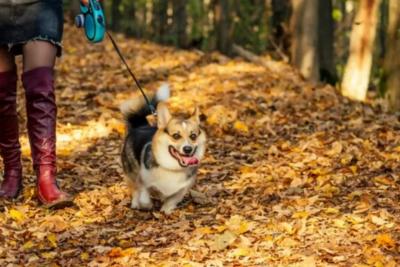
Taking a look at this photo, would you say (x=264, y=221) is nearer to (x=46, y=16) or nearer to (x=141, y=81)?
(x=46, y=16)

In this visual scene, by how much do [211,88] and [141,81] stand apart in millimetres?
1321

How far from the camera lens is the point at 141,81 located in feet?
41.7

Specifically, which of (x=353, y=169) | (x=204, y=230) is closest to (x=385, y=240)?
(x=204, y=230)

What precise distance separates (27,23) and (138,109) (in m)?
1.31

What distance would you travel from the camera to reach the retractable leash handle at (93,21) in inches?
252

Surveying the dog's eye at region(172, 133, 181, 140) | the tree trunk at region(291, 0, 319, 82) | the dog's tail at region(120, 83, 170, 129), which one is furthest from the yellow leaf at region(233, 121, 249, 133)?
the dog's eye at region(172, 133, 181, 140)

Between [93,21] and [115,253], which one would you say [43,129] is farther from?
[115,253]

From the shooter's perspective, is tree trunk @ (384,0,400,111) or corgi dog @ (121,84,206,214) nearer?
corgi dog @ (121,84,206,214)

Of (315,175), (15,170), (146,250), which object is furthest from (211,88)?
(146,250)

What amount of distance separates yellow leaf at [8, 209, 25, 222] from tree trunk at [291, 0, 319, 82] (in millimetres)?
7645

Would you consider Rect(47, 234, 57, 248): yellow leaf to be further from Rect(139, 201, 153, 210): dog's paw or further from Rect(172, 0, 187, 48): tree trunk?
Rect(172, 0, 187, 48): tree trunk

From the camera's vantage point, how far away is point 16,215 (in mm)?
6367

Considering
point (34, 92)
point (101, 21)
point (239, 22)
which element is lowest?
point (239, 22)

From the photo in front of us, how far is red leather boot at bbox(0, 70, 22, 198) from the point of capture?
6.50m
